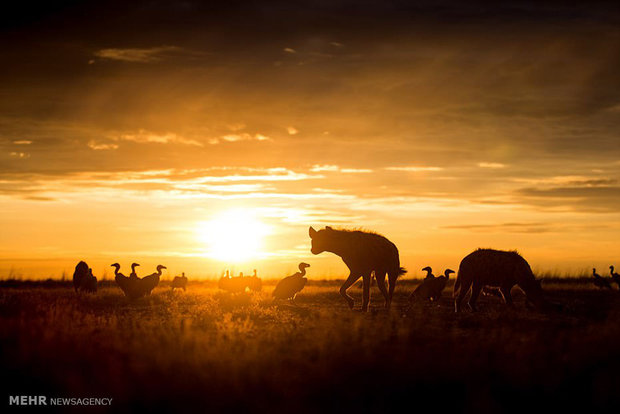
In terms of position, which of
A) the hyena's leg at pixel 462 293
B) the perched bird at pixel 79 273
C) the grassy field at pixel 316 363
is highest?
the perched bird at pixel 79 273

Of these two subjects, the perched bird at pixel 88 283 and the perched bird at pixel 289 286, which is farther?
the perched bird at pixel 88 283

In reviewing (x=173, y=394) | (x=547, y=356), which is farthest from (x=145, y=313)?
(x=547, y=356)

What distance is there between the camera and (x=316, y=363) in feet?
37.7

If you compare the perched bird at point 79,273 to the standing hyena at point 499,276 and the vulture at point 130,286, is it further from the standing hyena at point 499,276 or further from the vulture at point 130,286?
the standing hyena at point 499,276

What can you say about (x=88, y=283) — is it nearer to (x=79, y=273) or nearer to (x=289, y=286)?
(x=79, y=273)

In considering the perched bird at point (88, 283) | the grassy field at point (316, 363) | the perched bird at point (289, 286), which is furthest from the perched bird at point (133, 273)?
the grassy field at point (316, 363)

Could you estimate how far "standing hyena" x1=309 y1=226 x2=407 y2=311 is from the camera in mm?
20953

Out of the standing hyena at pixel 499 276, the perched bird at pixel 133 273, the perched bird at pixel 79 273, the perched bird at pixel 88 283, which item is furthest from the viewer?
the perched bird at pixel 79 273

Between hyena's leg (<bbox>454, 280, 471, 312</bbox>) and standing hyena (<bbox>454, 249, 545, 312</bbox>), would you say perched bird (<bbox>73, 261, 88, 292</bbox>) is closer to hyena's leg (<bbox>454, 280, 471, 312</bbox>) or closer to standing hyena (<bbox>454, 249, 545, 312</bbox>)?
hyena's leg (<bbox>454, 280, 471, 312</bbox>)

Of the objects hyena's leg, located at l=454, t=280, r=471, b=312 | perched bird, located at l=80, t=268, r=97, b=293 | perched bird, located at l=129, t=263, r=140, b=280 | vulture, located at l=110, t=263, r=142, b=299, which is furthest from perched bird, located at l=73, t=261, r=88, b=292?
hyena's leg, located at l=454, t=280, r=471, b=312

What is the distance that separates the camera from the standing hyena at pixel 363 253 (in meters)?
21.0

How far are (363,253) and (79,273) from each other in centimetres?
1402

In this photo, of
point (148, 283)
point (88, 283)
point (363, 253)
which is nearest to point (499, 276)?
point (363, 253)

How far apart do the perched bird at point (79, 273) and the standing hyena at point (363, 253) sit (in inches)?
474
